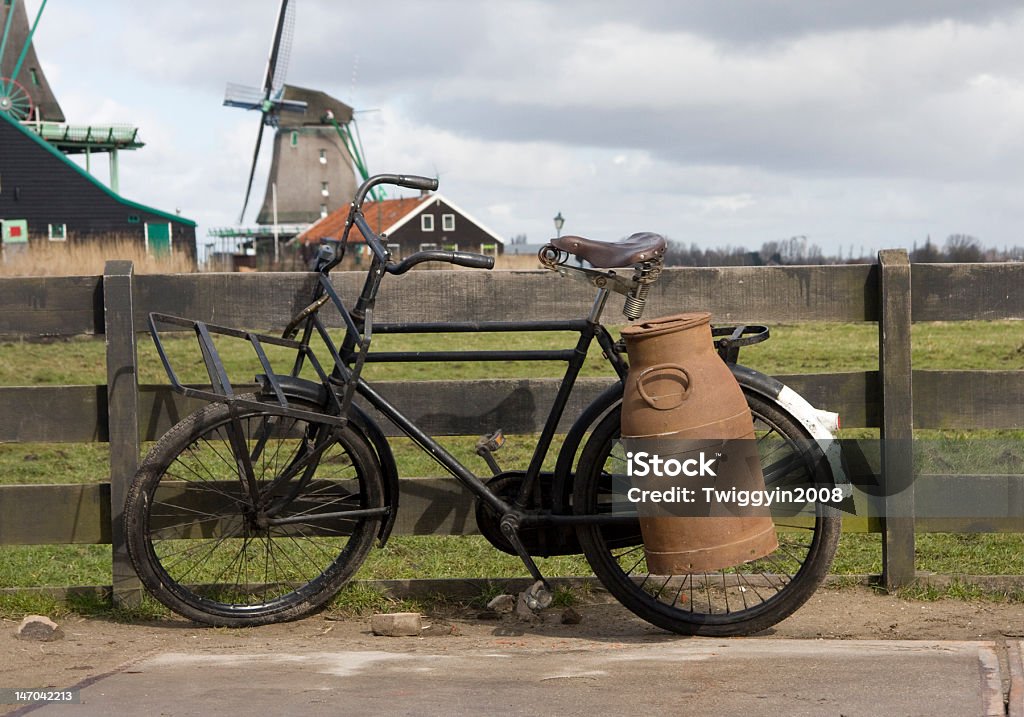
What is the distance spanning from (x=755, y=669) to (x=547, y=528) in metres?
0.99

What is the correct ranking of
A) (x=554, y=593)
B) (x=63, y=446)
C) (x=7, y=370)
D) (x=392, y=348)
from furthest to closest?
(x=7, y=370) → (x=63, y=446) → (x=392, y=348) → (x=554, y=593)

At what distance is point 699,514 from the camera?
3812 mm

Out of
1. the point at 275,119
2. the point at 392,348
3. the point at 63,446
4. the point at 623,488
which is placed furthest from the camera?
the point at 275,119

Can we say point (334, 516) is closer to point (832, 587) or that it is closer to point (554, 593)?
point (554, 593)

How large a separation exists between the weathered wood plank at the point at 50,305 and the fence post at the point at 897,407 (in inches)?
117

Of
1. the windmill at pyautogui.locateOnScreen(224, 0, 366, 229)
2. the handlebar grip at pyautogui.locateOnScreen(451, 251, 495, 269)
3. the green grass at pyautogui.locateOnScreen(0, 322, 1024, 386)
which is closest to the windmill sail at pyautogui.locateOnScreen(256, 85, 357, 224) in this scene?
the windmill at pyautogui.locateOnScreen(224, 0, 366, 229)

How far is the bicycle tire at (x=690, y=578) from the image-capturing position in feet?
13.2

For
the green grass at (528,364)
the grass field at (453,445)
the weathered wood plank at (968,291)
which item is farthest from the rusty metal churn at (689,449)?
the green grass at (528,364)

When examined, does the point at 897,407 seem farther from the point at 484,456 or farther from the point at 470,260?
the point at 470,260

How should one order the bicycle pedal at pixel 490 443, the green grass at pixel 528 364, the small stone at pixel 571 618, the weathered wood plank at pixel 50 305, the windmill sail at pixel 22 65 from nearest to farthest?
the bicycle pedal at pixel 490 443 → the small stone at pixel 571 618 → the weathered wood plank at pixel 50 305 → the green grass at pixel 528 364 → the windmill sail at pixel 22 65

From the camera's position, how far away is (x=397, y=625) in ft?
13.7

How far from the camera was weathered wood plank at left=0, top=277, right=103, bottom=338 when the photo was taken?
458 centimetres

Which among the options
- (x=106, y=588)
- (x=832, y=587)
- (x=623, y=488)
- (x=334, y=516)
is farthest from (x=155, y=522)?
(x=832, y=587)

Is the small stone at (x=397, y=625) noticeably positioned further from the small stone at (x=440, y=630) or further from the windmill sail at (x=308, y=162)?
the windmill sail at (x=308, y=162)
